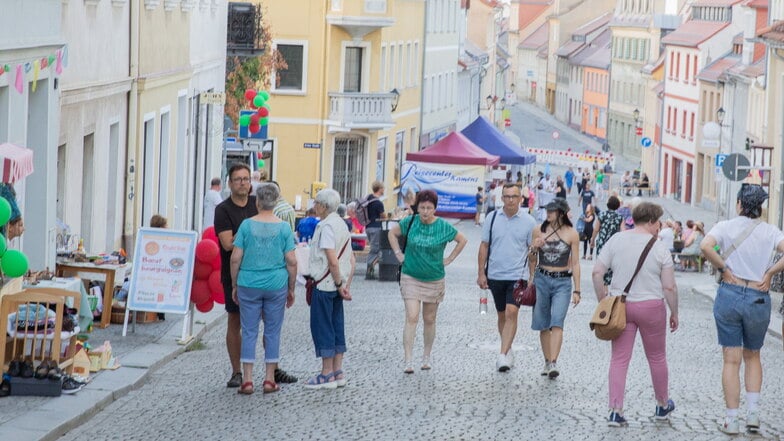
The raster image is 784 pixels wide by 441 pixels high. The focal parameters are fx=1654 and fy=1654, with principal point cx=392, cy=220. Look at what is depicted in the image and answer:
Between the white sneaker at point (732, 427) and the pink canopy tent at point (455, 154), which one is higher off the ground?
the pink canopy tent at point (455, 154)

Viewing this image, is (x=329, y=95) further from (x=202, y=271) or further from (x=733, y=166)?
(x=202, y=271)

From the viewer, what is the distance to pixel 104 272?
55.1ft

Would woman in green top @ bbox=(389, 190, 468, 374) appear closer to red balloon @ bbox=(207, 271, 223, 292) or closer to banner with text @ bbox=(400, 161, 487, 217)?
red balloon @ bbox=(207, 271, 223, 292)

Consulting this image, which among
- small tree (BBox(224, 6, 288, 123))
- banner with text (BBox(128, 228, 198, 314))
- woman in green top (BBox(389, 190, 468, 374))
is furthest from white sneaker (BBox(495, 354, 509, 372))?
small tree (BBox(224, 6, 288, 123))

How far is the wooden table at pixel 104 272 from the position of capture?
16.7m

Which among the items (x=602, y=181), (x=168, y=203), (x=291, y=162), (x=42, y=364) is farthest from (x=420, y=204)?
(x=602, y=181)

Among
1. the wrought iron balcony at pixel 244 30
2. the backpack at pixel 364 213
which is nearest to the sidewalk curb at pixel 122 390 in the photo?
the backpack at pixel 364 213

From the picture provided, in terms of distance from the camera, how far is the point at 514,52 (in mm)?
178125

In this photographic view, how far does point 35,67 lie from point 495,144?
4142 centimetres

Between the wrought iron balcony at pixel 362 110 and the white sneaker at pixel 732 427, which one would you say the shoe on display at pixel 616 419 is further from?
the wrought iron balcony at pixel 362 110

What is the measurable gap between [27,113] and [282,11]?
118ft

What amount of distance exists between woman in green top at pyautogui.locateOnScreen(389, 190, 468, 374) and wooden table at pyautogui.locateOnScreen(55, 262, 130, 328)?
145 inches

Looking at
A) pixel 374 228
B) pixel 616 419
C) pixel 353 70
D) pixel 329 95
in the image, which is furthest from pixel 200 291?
pixel 353 70

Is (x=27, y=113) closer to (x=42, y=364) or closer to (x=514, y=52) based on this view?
(x=42, y=364)
